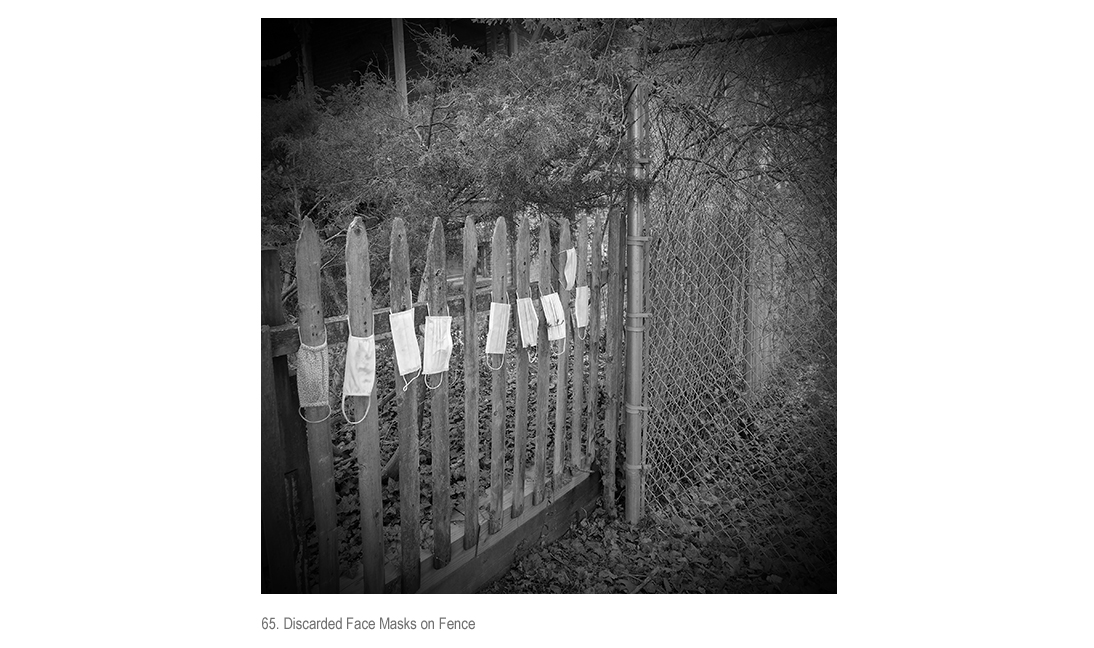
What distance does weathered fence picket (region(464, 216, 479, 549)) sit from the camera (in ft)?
7.03

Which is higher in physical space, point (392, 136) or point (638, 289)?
point (392, 136)

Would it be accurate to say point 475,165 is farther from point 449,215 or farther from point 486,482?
point 486,482

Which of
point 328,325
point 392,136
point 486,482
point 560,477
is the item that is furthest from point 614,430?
point 392,136

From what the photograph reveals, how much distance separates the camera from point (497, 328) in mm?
2291

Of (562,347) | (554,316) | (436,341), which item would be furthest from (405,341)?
(562,347)

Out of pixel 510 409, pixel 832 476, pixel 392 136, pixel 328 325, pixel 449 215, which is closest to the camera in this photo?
pixel 328 325

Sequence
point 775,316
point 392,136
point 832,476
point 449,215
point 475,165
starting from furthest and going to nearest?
point 392,136 → point 449,215 → point 475,165 → point 775,316 → point 832,476

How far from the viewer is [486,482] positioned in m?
3.13

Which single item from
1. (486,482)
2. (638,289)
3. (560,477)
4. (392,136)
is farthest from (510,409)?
(392,136)

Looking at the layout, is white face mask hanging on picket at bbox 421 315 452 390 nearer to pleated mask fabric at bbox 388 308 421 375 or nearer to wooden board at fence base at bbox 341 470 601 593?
pleated mask fabric at bbox 388 308 421 375

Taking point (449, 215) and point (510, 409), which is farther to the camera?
point (510, 409)

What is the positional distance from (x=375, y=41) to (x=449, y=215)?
1.65 m

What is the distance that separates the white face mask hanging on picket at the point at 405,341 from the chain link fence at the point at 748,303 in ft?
4.57

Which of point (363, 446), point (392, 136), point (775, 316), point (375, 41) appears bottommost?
point (363, 446)
